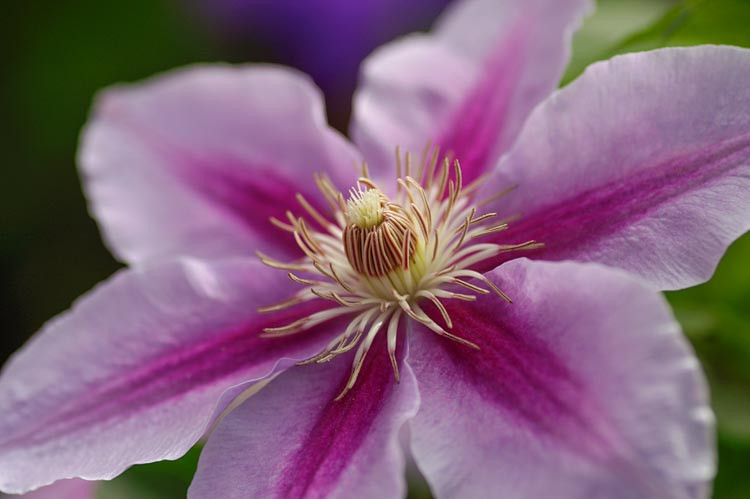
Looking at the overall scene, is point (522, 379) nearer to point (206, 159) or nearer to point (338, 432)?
point (338, 432)

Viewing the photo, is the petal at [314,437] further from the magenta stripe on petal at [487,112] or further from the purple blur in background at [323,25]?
the purple blur in background at [323,25]

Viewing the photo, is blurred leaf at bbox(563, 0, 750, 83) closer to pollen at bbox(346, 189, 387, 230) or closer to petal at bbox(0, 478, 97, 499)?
pollen at bbox(346, 189, 387, 230)

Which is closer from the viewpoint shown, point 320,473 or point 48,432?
point 320,473

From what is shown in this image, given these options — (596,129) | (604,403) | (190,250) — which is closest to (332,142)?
(190,250)

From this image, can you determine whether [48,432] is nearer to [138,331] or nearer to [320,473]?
[138,331]

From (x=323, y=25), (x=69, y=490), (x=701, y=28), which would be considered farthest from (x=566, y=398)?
(x=323, y=25)

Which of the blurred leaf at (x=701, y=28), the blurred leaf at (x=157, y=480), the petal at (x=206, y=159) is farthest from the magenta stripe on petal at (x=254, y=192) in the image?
the blurred leaf at (x=701, y=28)

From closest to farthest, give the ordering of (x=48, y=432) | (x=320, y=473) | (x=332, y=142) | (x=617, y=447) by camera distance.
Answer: (x=617, y=447) → (x=320, y=473) → (x=48, y=432) → (x=332, y=142)
